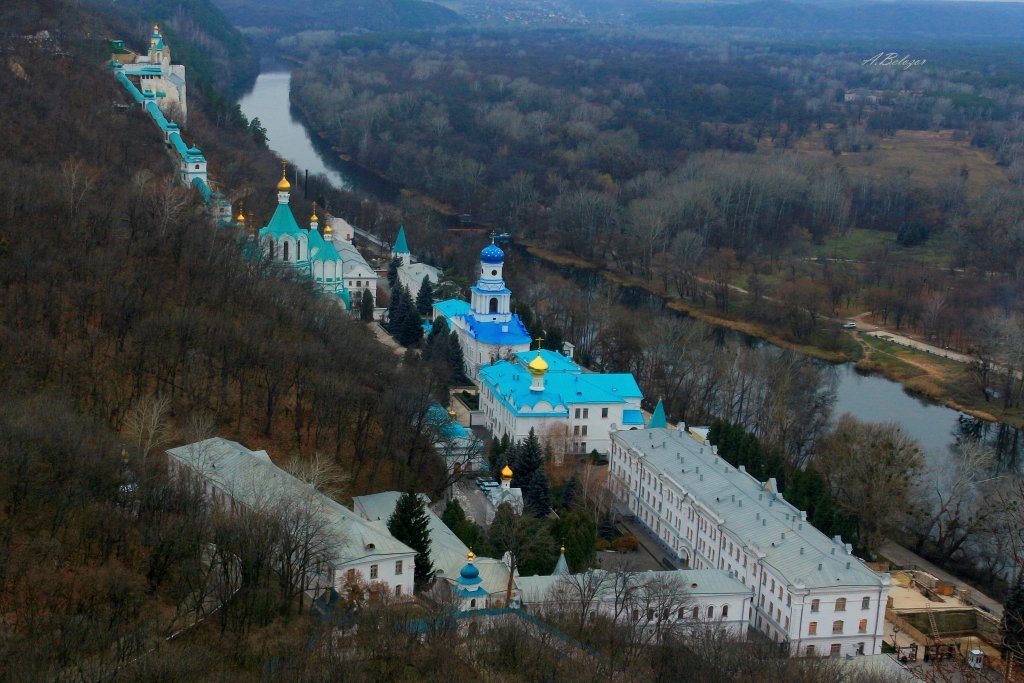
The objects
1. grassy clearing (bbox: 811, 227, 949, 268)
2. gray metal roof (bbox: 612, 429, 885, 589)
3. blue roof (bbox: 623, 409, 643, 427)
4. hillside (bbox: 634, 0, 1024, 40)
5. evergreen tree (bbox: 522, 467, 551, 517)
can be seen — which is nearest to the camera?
gray metal roof (bbox: 612, 429, 885, 589)

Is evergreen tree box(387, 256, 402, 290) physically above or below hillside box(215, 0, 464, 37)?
below

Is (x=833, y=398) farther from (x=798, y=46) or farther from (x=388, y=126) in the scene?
(x=798, y=46)

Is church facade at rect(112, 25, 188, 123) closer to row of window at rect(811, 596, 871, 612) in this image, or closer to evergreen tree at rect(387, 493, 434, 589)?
evergreen tree at rect(387, 493, 434, 589)

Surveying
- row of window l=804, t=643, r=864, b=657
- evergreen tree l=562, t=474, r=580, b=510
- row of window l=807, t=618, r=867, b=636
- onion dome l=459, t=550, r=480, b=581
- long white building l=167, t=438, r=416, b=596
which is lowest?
row of window l=804, t=643, r=864, b=657

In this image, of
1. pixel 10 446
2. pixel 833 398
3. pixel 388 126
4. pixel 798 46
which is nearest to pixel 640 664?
pixel 10 446

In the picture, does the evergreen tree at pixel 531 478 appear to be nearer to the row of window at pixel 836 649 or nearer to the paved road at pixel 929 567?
the row of window at pixel 836 649

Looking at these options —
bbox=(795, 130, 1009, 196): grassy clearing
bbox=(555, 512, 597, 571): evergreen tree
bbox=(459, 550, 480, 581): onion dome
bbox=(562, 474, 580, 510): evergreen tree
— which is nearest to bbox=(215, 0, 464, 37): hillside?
bbox=(795, 130, 1009, 196): grassy clearing

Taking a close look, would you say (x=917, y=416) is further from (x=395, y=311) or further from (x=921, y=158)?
(x=921, y=158)
